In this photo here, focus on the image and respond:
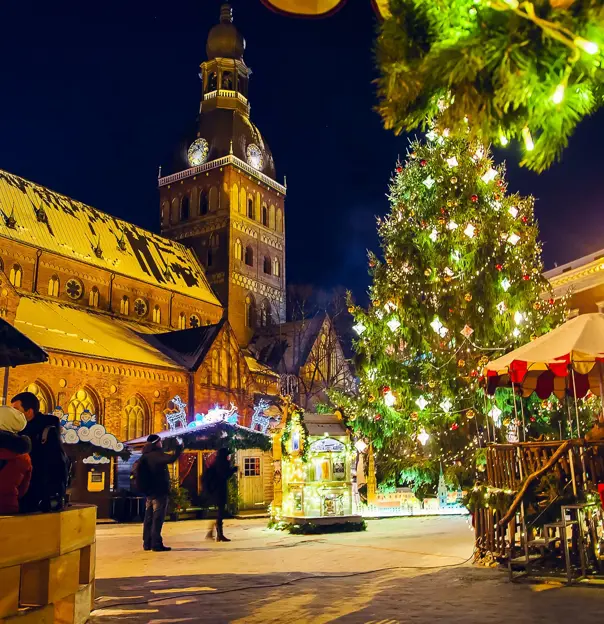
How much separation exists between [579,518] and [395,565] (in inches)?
110

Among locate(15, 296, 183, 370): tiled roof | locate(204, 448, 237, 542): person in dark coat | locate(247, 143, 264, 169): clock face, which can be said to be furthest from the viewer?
locate(247, 143, 264, 169): clock face

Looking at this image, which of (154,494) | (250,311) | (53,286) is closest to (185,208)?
(250,311)

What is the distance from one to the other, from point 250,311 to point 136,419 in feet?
70.6

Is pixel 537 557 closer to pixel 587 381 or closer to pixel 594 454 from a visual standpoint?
pixel 594 454

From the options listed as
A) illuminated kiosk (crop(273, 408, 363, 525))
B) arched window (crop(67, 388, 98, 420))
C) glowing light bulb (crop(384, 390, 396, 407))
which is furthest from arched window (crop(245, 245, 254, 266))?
glowing light bulb (crop(384, 390, 396, 407))

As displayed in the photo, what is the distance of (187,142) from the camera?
5622 centimetres

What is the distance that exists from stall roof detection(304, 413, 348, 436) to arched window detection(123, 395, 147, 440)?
17.7 m

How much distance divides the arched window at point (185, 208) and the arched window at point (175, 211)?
0.42 meters

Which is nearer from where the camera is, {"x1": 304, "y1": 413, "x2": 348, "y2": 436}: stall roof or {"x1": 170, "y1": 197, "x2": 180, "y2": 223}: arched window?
{"x1": 304, "y1": 413, "x2": 348, "y2": 436}: stall roof

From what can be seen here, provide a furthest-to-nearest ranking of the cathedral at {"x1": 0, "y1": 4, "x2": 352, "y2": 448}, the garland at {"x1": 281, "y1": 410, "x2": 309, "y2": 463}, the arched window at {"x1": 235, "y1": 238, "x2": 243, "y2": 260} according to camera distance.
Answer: the arched window at {"x1": 235, "y1": 238, "x2": 243, "y2": 260}
the cathedral at {"x1": 0, "y1": 4, "x2": 352, "y2": 448}
the garland at {"x1": 281, "y1": 410, "x2": 309, "y2": 463}

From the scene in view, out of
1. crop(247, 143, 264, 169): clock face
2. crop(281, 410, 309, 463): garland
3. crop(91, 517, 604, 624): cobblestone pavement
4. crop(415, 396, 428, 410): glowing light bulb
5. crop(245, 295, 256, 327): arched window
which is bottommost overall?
crop(91, 517, 604, 624): cobblestone pavement

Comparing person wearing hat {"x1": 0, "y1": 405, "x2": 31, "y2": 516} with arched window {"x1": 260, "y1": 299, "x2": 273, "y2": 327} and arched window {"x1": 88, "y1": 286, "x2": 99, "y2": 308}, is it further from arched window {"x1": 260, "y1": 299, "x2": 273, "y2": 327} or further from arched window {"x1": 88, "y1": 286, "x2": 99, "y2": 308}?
arched window {"x1": 260, "y1": 299, "x2": 273, "y2": 327}

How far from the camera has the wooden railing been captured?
8438 millimetres

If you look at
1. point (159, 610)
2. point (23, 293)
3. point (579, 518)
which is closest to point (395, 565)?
point (579, 518)
